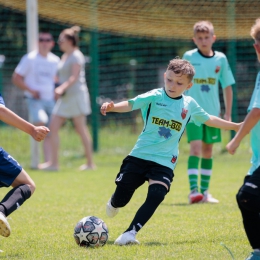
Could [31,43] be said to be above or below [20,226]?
above

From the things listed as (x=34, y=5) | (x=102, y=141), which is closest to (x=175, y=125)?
(x=34, y=5)

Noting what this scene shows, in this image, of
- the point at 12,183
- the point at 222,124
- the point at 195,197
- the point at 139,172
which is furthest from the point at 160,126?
the point at 195,197

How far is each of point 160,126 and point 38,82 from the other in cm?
619

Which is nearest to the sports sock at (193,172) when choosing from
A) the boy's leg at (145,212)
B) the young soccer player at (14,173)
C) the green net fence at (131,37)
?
the boy's leg at (145,212)

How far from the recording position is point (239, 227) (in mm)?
5445

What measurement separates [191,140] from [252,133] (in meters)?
2.98

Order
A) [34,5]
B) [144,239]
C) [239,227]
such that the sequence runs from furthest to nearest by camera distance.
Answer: [34,5], [239,227], [144,239]

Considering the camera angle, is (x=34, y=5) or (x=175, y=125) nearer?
(x=175, y=125)

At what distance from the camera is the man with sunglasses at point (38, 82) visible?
426 inches

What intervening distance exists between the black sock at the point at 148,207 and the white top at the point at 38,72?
635 centimetres

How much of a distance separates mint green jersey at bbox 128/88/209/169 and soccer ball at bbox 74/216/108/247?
2.25 feet

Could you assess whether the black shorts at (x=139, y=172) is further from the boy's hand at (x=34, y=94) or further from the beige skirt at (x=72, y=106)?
the boy's hand at (x=34, y=94)

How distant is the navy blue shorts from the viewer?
15.0ft

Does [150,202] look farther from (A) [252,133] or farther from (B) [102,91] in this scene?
(B) [102,91]
